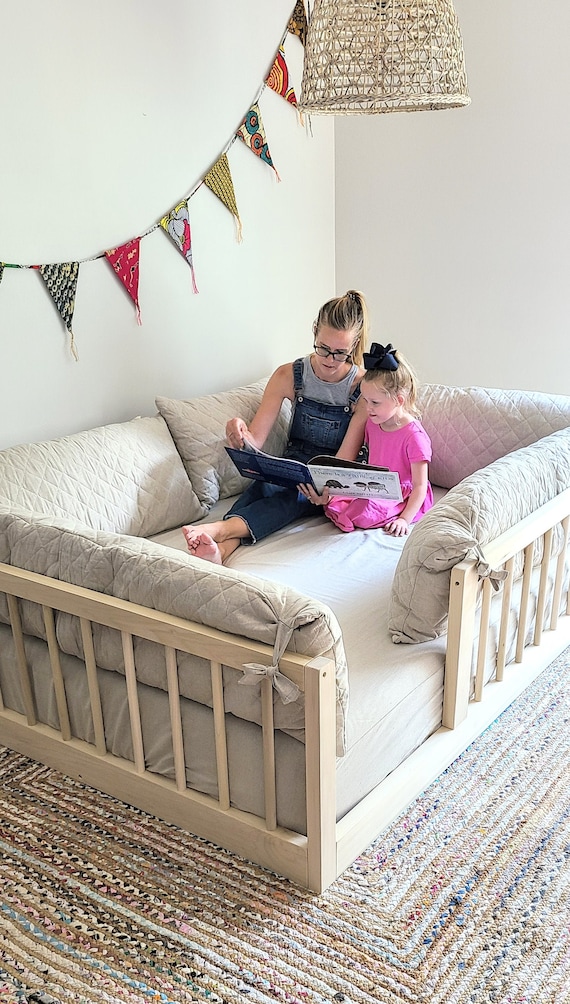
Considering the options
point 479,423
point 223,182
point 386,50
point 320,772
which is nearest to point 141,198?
point 223,182

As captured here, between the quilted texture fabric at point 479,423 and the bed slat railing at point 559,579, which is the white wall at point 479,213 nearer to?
the quilted texture fabric at point 479,423

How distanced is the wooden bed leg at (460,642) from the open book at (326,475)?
14.6 inches

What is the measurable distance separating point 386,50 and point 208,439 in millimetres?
1112

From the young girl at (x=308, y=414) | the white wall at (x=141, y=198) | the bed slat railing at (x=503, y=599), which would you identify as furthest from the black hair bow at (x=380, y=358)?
the white wall at (x=141, y=198)

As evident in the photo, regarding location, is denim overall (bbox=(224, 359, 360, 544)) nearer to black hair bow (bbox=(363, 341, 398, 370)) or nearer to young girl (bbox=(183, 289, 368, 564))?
young girl (bbox=(183, 289, 368, 564))

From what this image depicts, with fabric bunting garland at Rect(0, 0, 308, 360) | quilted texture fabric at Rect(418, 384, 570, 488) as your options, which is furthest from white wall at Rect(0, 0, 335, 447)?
quilted texture fabric at Rect(418, 384, 570, 488)

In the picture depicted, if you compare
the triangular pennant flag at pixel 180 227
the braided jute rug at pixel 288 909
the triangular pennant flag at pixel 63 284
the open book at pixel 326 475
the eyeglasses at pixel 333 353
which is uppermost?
the triangular pennant flag at pixel 180 227

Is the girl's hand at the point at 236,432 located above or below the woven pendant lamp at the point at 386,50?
below

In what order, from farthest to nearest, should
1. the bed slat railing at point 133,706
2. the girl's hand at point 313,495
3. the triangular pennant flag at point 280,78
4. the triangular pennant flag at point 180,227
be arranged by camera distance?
the triangular pennant flag at point 280,78
the triangular pennant flag at point 180,227
the girl's hand at point 313,495
the bed slat railing at point 133,706

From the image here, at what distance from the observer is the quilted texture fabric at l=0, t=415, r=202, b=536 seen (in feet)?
6.90

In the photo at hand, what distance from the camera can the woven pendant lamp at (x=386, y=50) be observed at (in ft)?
6.48

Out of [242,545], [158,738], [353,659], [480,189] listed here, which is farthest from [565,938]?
[480,189]

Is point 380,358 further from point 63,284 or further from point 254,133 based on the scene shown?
point 254,133

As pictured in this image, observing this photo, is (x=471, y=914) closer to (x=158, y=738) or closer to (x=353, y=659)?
(x=353, y=659)
